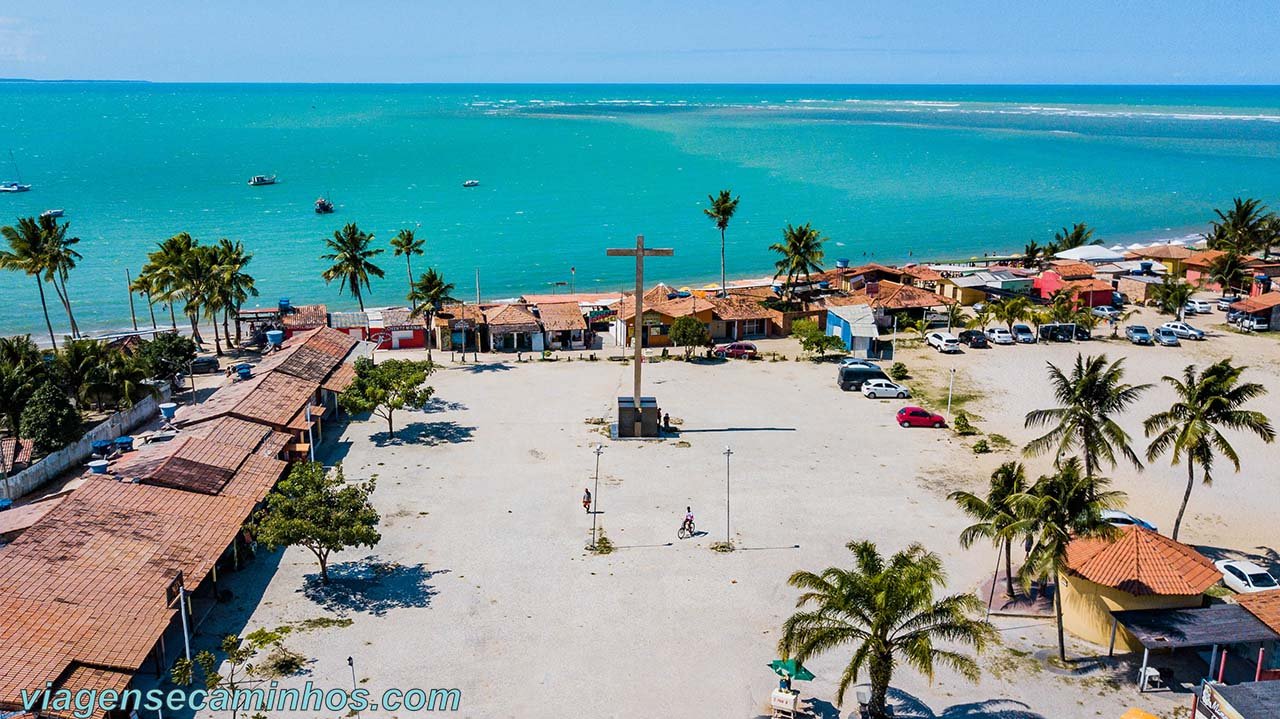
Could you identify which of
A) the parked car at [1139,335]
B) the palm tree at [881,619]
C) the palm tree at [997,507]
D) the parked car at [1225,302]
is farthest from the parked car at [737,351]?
the parked car at [1225,302]

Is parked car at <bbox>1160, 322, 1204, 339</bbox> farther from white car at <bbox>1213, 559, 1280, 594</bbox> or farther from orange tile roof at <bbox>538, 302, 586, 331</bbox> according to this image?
orange tile roof at <bbox>538, 302, 586, 331</bbox>

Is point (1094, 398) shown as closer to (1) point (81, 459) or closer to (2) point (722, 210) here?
(1) point (81, 459)

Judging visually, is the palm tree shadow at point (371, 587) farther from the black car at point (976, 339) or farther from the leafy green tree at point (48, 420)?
the black car at point (976, 339)

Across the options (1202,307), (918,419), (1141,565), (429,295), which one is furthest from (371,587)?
(1202,307)

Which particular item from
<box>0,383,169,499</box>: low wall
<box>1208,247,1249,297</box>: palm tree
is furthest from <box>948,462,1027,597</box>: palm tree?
<box>1208,247,1249,297</box>: palm tree

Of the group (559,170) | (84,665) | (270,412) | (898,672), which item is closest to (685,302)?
(270,412)

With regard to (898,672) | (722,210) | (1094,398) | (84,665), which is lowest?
(898,672)
